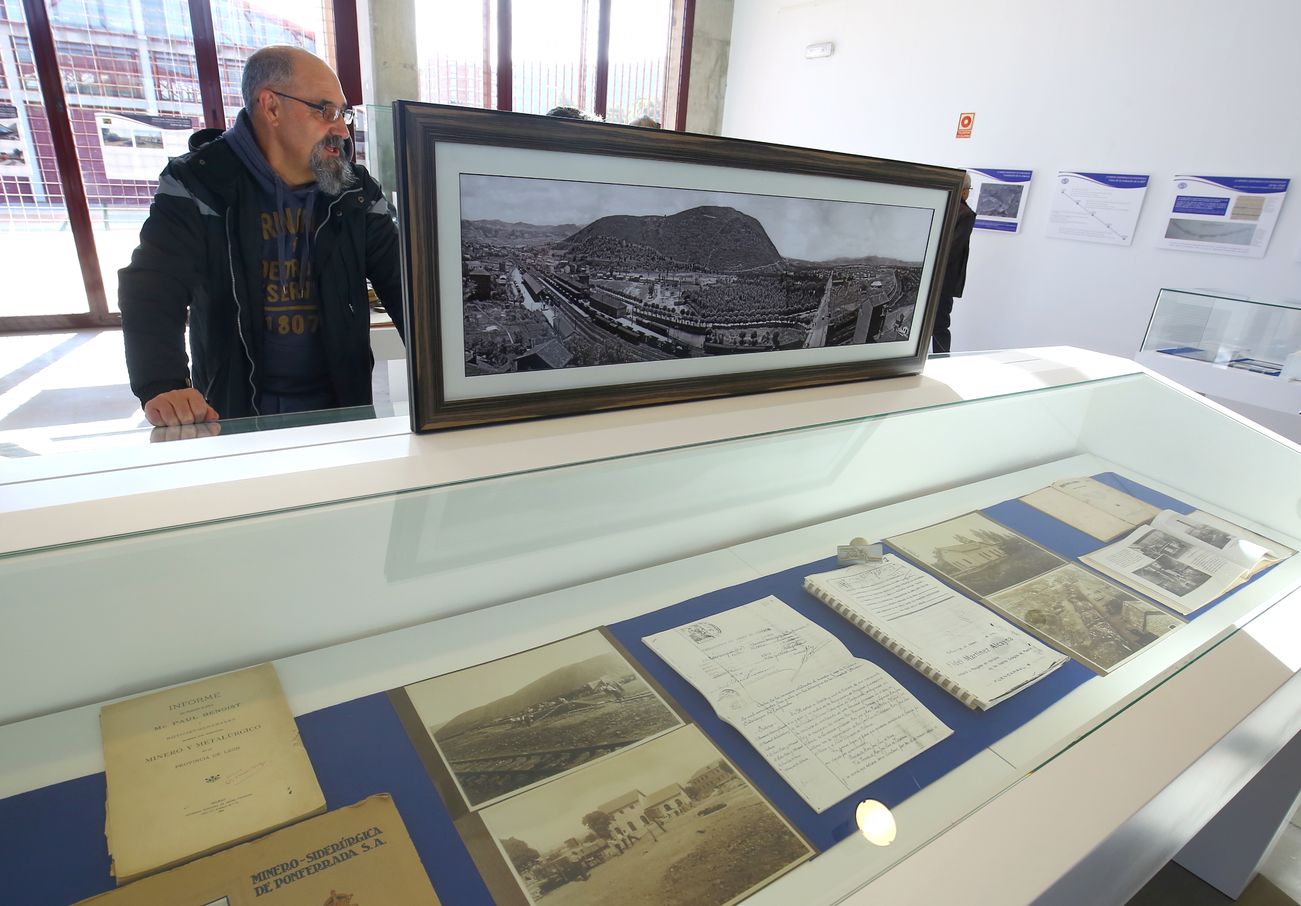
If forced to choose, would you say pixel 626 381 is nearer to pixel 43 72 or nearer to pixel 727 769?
pixel 727 769

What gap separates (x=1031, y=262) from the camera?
5.14 metres

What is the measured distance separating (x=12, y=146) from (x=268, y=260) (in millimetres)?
5698

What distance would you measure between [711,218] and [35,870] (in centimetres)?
109

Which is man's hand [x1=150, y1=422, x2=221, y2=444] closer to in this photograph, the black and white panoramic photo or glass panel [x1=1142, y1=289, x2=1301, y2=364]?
the black and white panoramic photo

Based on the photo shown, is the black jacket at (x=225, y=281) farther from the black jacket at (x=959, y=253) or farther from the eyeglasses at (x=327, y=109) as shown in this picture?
the black jacket at (x=959, y=253)

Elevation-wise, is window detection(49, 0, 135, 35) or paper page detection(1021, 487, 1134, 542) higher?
window detection(49, 0, 135, 35)

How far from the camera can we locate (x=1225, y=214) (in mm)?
4098

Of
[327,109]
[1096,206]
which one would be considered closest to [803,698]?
[327,109]

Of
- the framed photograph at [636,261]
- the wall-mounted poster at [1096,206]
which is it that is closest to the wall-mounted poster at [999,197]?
the wall-mounted poster at [1096,206]

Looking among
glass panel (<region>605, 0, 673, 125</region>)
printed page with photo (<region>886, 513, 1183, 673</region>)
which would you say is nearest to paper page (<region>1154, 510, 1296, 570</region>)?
printed page with photo (<region>886, 513, 1183, 673</region>)

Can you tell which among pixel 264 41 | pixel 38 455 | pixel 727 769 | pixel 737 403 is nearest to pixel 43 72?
pixel 264 41

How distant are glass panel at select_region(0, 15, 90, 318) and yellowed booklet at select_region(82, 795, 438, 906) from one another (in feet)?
22.5

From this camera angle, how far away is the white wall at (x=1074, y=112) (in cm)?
397

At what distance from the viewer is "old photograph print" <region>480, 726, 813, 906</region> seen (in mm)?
694
